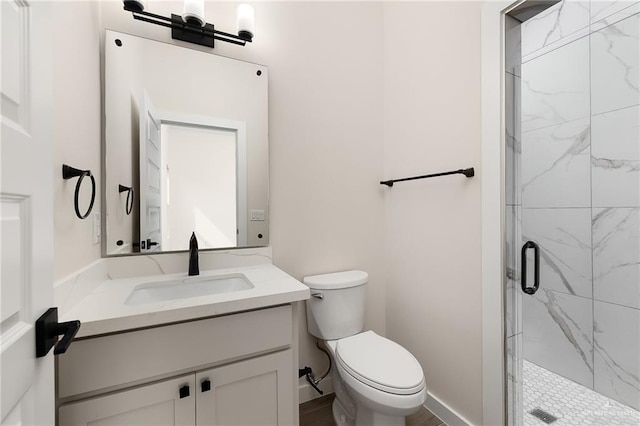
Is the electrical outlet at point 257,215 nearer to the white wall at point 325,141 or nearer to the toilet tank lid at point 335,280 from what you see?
the white wall at point 325,141

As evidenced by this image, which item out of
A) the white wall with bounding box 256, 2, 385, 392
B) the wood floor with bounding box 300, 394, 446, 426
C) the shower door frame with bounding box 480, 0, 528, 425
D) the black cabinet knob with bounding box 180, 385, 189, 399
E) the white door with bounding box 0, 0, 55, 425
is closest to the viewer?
the white door with bounding box 0, 0, 55, 425

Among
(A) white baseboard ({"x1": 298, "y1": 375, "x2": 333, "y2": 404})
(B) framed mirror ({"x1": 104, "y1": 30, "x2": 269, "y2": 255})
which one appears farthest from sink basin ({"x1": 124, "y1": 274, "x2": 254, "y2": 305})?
(A) white baseboard ({"x1": 298, "y1": 375, "x2": 333, "y2": 404})

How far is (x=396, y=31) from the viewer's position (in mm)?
1778

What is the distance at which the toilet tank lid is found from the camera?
4.99ft

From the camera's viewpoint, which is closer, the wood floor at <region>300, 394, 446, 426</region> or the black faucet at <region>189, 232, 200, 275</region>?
the black faucet at <region>189, 232, 200, 275</region>

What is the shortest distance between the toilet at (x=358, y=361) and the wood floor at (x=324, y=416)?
86mm

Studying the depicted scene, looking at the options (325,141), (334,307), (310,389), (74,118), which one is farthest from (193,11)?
(310,389)

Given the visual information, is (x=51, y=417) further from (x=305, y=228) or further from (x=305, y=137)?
(x=305, y=137)

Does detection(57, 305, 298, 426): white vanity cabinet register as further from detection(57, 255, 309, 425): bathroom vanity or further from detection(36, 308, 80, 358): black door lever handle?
detection(36, 308, 80, 358): black door lever handle

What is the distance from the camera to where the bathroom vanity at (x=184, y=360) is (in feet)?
2.56

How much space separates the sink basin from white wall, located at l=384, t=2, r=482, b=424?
1.01 metres

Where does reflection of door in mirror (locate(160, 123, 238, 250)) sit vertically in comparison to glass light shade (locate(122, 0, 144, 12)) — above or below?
below

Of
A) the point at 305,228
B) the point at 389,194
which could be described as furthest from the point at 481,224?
the point at 305,228

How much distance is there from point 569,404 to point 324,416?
141 centimetres
